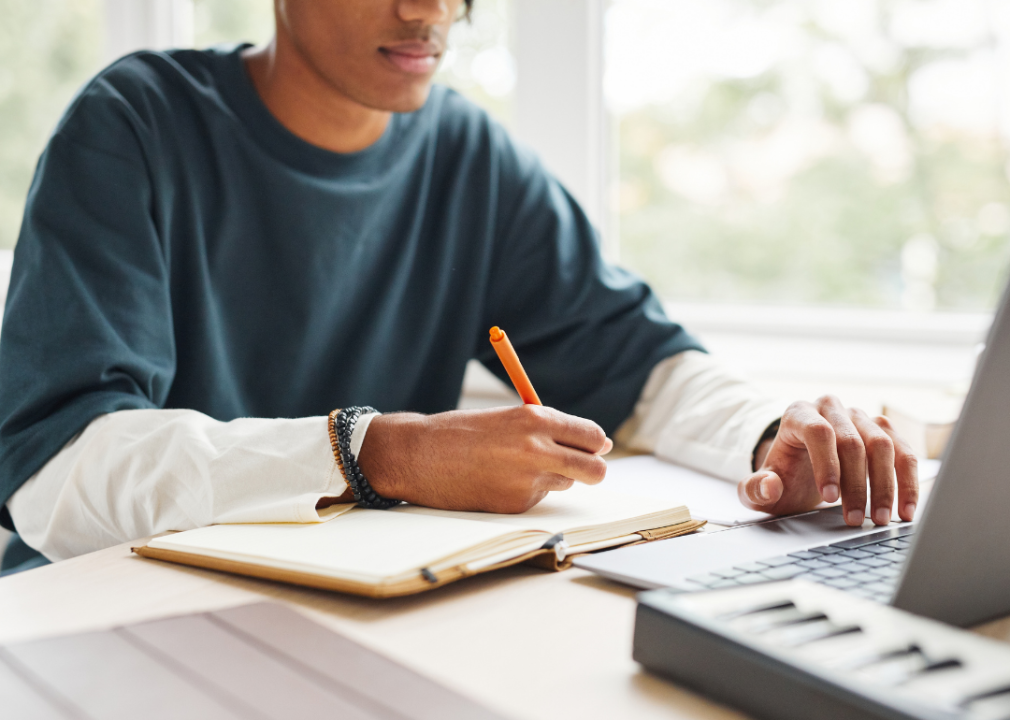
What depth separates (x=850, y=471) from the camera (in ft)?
2.34

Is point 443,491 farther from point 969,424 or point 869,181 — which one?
point 869,181

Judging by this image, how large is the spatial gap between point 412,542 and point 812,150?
1.58 metres

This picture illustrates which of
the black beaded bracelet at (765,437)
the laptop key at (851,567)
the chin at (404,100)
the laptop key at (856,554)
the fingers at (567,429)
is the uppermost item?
the chin at (404,100)

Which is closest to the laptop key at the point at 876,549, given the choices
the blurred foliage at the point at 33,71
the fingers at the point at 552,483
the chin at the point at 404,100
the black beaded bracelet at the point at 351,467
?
the fingers at the point at 552,483

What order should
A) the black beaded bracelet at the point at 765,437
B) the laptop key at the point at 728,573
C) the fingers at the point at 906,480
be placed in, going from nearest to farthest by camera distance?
1. the laptop key at the point at 728,573
2. the fingers at the point at 906,480
3. the black beaded bracelet at the point at 765,437

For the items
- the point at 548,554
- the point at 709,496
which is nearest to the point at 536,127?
the point at 709,496

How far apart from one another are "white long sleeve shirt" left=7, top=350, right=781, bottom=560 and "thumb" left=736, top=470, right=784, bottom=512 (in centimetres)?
14

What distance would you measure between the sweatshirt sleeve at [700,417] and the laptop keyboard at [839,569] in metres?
0.26

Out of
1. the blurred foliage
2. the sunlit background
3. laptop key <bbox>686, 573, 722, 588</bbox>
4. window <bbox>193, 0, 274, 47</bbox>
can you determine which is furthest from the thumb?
the blurred foliage

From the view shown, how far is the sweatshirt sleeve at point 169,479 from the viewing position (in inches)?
27.3

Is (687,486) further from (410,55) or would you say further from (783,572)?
(410,55)

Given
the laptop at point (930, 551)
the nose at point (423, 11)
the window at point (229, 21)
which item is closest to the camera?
the laptop at point (930, 551)

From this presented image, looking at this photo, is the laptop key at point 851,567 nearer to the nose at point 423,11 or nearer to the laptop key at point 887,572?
the laptop key at point 887,572

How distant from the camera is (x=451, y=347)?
1306mm
